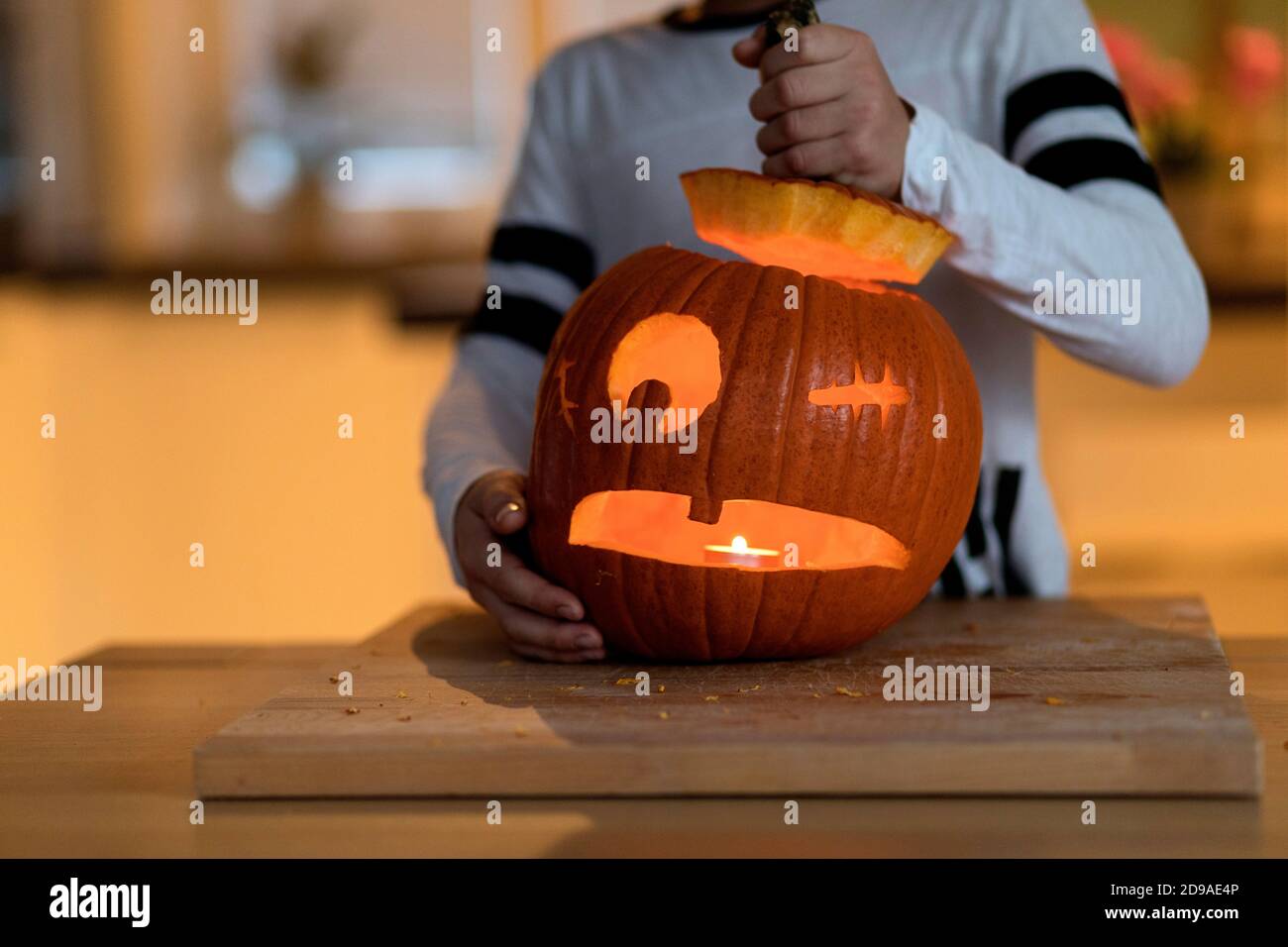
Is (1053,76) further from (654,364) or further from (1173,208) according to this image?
(1173,208)

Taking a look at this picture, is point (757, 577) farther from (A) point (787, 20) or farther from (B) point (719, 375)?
(A) point (787, 20)

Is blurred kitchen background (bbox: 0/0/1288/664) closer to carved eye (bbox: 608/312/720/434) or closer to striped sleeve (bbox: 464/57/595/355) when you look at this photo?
striped sleeve (bbox: 464/57/595/355)

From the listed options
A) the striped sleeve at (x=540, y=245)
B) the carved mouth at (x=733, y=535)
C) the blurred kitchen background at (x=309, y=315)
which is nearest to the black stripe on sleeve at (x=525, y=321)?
the striped sleeve at (x=540, y=245)

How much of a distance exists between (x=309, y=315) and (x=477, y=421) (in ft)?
5.01

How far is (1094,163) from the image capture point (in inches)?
39.3

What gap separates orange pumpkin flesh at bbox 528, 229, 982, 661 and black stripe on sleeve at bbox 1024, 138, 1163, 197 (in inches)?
9.2

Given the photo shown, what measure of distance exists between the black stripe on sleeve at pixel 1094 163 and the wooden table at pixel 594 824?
1.47 feet

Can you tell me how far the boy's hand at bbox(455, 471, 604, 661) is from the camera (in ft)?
2.77

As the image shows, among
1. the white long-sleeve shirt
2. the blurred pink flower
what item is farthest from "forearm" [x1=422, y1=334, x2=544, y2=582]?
the blurred pink flower

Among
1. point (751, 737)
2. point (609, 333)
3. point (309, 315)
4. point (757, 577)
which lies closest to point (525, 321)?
point (609, 333)

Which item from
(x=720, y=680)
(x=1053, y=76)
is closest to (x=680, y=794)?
(x=720, y=680)

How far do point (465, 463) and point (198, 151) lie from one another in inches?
76.7
